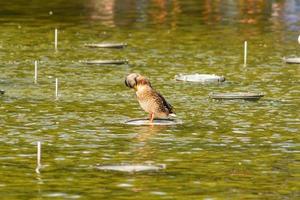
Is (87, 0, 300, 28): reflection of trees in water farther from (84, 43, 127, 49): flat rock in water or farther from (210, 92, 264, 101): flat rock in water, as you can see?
(210, 92, 264, 101): flat rock in water

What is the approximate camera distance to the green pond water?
27438mm

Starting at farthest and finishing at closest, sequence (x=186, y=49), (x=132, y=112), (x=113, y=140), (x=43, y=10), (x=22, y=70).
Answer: (x=43, y=10), (x=186, y=49), (x=22, y=70), (x=132, y=112), (x=113, y=140)

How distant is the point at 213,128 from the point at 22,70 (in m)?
16.6

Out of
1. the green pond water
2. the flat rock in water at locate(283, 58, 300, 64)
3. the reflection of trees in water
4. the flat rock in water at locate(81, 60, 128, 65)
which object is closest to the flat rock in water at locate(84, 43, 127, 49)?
the green pond water

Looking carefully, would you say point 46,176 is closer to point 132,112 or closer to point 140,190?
point 140,190

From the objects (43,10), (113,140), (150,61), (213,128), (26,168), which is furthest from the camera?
(43,10)

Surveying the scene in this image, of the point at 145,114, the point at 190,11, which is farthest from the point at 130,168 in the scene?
the point at 190,11

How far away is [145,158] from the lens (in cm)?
3066

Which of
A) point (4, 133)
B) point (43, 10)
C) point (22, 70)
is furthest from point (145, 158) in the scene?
point (43, 10)

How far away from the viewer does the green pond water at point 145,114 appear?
2744 centimetres

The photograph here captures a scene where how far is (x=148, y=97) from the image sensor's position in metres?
35.6

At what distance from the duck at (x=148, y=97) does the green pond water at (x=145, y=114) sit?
1.65 feet

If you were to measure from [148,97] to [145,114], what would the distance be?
341 centimetres

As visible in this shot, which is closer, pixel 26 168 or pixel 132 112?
pixel 26 168
